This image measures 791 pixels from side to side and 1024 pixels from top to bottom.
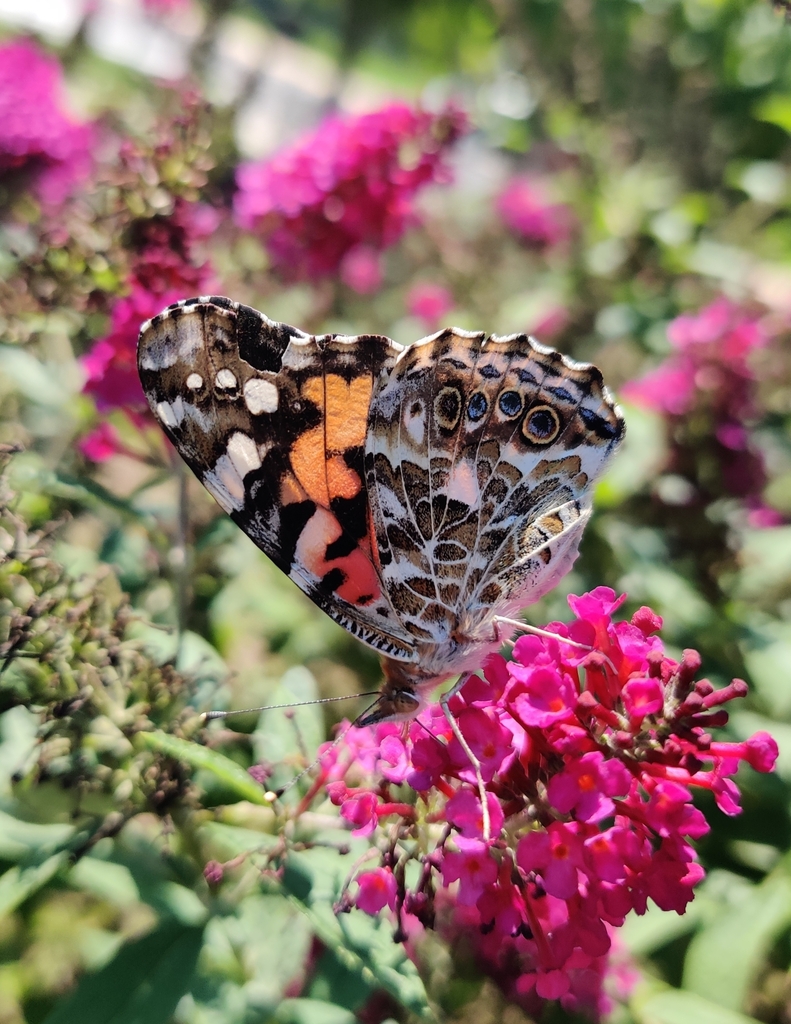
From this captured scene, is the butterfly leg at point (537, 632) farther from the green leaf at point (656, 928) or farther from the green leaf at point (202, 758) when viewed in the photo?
the green leaf at point (656, 928)

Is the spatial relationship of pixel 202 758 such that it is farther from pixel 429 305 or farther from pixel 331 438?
pixel 429 305

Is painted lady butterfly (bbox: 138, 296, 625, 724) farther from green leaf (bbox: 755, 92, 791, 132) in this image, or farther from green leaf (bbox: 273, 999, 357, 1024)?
green leaf (bbox: 755, 92, 791, 132)

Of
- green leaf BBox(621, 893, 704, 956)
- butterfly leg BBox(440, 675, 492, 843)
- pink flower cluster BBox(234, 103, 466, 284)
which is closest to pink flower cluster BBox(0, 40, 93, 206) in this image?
pink flower cluster BBox(234, 103, 466, 284)

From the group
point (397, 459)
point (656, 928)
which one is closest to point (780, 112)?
point (397, 459)

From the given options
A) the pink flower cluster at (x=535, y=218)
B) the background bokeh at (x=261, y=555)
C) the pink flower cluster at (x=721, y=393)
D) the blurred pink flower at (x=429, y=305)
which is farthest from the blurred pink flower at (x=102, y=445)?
the pink flower cluster at (x=535, y=218)

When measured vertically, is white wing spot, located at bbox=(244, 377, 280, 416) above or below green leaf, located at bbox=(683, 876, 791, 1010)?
above

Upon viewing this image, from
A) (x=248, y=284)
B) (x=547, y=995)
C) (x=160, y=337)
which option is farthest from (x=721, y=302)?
(x=547, y=995)

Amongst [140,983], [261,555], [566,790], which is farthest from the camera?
[261,555]
